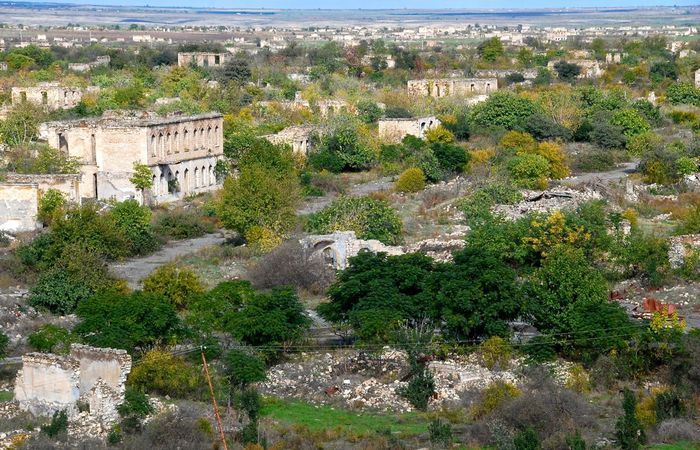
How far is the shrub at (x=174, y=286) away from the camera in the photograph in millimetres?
25172

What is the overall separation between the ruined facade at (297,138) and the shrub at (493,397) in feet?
82.4

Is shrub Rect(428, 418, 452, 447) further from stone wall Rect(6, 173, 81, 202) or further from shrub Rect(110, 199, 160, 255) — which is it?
stone wall Rect(6, 173, 81, 202)

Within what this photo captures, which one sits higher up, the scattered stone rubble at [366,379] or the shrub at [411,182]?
the scattered stone rubble at [366,379]

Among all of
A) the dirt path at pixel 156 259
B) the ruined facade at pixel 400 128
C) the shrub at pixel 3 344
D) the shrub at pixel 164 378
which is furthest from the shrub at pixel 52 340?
the ruined facade at pixel 400 128

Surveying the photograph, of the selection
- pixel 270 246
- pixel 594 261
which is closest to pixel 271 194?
pixel 270 246

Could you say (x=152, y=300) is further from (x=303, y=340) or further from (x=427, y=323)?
(x=427, y=323)

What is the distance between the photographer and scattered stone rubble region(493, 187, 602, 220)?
33.8 meters

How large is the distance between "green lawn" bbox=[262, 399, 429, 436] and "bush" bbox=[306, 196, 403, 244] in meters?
10.3

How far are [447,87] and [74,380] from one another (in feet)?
149

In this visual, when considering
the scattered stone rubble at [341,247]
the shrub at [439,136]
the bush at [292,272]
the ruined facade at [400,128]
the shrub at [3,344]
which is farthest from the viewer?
the ruined facade at [400,128]

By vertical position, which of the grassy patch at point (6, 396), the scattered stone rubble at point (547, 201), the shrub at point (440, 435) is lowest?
the scattered stone rubble at point (547, 201)

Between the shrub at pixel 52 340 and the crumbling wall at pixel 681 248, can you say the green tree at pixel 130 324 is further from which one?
the crumbling wall at pixel 681 248

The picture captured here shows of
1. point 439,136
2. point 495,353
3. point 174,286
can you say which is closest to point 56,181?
point 174,286

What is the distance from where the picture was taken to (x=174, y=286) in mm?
25312
